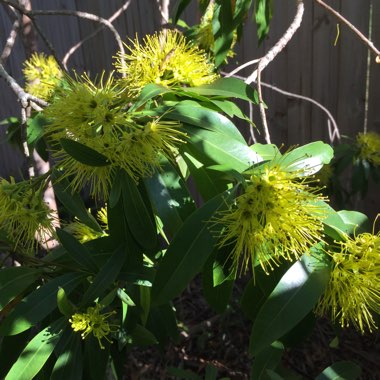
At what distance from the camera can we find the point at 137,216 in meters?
1.11

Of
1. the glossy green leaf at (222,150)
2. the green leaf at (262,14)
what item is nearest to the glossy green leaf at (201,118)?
the glossy green leaf at (222,150)

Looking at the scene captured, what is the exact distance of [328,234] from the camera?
998mm

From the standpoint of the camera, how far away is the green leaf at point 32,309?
116cm

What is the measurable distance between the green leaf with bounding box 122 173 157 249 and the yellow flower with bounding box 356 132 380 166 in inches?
66.8

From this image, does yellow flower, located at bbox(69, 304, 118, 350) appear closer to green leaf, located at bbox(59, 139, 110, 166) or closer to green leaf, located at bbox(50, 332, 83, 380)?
green leaf, located at bbox(50, 332, 83, 380)

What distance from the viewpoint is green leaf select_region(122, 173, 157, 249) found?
109 cm

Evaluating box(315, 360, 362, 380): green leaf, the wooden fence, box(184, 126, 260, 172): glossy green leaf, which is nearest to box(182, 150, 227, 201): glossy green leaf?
box(184, 126, 260, 172): glossy green leaf

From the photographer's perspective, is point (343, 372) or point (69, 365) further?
point (343, 372)

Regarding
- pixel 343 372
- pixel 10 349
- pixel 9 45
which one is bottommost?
pixel 343 372

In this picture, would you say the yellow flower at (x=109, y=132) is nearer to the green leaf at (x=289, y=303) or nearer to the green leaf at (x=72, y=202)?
the green leaf at (x=72, y=202)

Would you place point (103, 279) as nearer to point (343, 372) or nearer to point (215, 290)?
point (215, 290)

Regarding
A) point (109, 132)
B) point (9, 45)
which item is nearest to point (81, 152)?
point (109, 132)

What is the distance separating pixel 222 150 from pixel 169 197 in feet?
0.53

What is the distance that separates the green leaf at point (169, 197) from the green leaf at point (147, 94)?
14 centimetres
